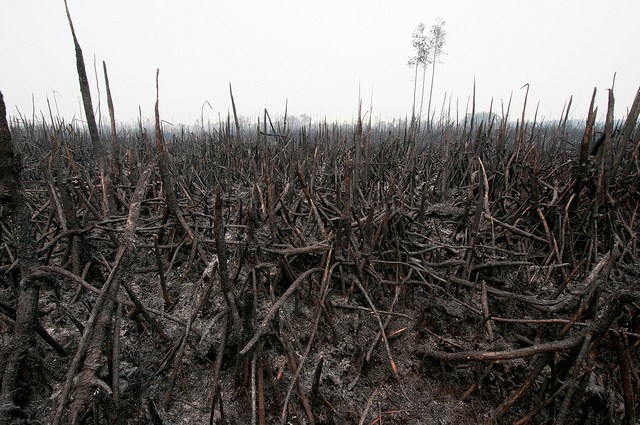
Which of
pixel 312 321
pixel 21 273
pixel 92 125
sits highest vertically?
pixel 92 125

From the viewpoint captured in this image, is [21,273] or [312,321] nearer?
[21,273]

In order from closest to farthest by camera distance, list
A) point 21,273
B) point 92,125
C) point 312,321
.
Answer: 1. point 21,273
2. point 312,321
3. point 92,125

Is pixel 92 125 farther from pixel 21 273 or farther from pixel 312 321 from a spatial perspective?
pixel 312 321

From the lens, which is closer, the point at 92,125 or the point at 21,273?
the point at 21,273

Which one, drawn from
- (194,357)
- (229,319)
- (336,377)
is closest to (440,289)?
(336,377)

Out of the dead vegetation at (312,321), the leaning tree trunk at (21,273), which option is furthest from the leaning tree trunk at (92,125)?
the leaning tree trunk at (21,273)

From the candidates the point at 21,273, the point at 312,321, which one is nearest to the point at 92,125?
the point at 21,273

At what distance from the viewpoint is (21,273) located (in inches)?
34.2

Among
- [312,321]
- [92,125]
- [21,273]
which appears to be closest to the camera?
[21,273]

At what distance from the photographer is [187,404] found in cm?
128

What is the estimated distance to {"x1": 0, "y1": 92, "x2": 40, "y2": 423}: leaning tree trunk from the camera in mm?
819

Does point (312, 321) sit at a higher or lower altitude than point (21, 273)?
lower

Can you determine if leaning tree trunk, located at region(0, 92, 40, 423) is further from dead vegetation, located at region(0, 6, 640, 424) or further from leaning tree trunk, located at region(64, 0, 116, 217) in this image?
leaning tree trunk, located at region(64, 0, 116, 217)

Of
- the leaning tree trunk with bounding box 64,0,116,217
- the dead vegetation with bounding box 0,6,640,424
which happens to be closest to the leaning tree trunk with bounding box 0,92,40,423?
the dead vegetation with bounding box 0,6,640,424
